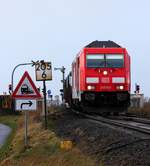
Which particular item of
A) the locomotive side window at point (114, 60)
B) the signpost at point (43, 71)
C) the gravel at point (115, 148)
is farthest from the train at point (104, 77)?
the gravel at point (115, 148)

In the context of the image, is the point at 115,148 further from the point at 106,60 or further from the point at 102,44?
the point at 102,44

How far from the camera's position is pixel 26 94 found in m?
18.2

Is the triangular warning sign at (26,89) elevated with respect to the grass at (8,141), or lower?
elevated

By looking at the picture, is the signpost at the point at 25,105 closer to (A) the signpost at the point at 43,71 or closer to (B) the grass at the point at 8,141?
(B) the grass at the point at 8,141

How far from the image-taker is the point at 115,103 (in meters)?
32.9

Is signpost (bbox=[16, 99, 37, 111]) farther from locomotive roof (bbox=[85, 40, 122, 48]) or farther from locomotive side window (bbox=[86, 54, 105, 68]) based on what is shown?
locomotive roof (bbox=[85, 40, 122, 48])

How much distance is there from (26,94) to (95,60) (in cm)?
1491

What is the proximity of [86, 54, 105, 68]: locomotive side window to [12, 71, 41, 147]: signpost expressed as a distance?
14.2 m

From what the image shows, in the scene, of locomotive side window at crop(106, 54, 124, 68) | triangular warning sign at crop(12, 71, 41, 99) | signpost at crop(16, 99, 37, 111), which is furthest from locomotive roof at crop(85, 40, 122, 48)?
signpost at crop(16, 99, 37, 111)

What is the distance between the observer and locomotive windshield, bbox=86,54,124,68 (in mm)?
32688

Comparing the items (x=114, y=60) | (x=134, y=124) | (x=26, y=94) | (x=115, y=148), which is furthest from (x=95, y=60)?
(x=115, y=148)

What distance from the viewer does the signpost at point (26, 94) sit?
18094 mm

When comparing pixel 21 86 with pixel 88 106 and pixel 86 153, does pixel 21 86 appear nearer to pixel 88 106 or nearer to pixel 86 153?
pixel 86 153

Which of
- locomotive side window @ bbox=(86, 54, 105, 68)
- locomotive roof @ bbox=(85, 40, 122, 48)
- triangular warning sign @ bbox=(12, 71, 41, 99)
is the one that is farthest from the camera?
locomotive roof @ bbox=(85, 40, 122, 48)
